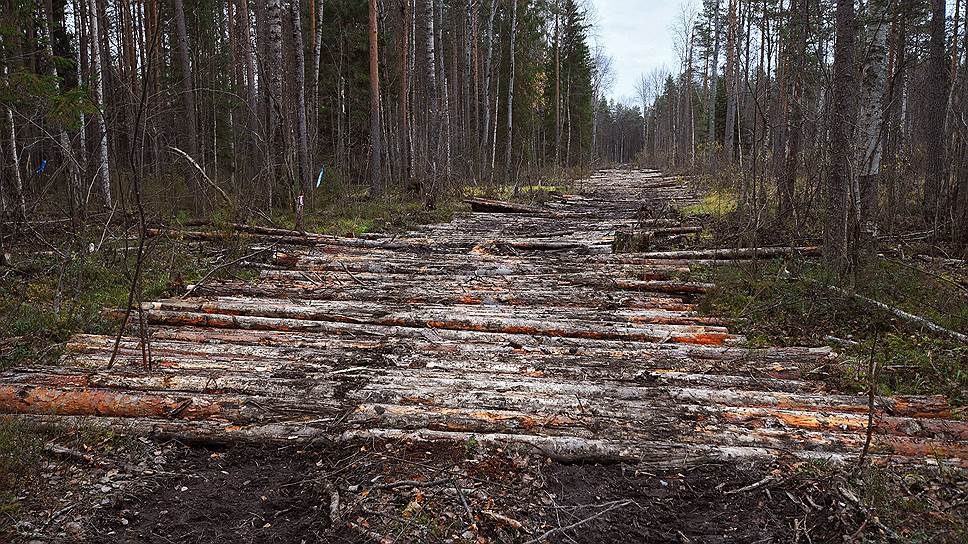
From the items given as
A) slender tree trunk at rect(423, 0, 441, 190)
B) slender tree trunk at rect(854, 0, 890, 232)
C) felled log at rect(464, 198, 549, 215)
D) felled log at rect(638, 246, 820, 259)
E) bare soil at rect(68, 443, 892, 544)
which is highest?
slender tree trunk at rect(423, 0, 441, 190)

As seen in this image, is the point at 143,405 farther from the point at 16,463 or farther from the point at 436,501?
the point at 436,501

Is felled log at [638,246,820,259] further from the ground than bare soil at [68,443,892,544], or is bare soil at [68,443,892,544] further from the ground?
felled log at [638,246,820,259]

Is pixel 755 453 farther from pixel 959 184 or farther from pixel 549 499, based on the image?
pixel 959 184

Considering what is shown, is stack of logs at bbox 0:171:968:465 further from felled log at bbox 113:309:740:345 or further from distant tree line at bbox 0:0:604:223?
distant tree line at bbox 0:0:604:223

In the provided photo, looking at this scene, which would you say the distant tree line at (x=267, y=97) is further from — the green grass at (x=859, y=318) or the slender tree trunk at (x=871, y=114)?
the slender tree trunk at (x=871, y=114)

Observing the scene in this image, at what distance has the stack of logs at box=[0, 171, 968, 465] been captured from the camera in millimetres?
3170

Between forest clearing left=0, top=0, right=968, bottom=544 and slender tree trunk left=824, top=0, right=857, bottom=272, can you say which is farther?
slender tree trunk left=824, top=0, right=857, bottom=272

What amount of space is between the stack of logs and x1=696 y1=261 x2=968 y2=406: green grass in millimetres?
290

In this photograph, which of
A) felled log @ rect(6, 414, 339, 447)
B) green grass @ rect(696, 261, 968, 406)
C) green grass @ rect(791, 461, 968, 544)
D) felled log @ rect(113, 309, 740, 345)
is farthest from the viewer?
felled log @ rect(113, 309, 740, 345)

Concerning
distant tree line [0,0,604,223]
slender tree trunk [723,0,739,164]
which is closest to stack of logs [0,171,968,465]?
distant tree line [0,0,604,223]

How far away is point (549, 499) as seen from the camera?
2670 millimetres

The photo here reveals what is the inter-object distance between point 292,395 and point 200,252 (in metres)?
4.86

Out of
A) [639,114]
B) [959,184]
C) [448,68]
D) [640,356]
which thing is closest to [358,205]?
[640,356]

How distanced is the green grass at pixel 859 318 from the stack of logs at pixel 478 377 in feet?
0.95
